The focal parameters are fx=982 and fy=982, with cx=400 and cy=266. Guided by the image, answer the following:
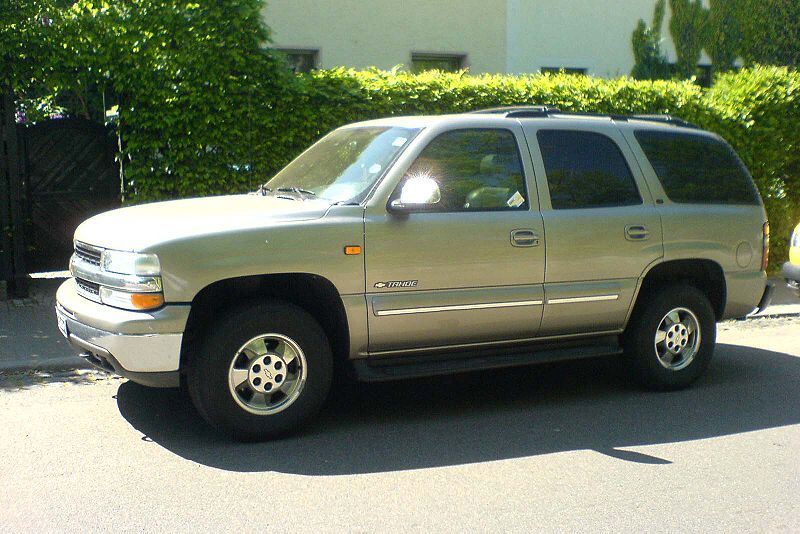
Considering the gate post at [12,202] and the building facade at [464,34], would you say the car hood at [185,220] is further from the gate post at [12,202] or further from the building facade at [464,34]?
the building facade at [464,34]

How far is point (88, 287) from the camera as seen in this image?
588cm

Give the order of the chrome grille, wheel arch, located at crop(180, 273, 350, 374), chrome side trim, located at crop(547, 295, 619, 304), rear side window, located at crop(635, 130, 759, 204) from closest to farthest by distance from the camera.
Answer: wheel arch, located at crop(180, 273, 350, 374) → the chrome grille → chrome side trim, located at crop(547, 295, 619, 304) → rear side window, located at crop(635, 130, 759, 204)

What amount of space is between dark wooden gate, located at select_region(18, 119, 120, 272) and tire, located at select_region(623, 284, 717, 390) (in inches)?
241

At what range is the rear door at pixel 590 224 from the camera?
6461 millimetres

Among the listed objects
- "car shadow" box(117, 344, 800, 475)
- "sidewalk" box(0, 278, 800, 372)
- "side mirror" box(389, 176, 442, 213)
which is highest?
"side mirror" box(389, 176, 442, 213)

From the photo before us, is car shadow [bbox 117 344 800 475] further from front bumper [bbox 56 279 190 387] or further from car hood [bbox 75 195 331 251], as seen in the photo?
car hood [bbox 75 195 331 251]

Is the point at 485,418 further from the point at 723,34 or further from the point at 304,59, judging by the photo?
the point at 723,34

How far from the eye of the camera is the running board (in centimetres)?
593

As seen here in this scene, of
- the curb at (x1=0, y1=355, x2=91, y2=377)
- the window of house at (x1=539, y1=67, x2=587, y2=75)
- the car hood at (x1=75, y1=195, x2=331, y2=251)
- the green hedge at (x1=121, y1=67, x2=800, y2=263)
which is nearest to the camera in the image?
the car hood at (x1=75, y1=195, x2=331, y2=251)

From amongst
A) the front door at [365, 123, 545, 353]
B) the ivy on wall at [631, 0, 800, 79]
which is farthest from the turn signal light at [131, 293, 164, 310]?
the ivy on wall at [631, 0, 800, 79]

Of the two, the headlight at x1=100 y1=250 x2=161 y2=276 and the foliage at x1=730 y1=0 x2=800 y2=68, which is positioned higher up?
the foliage at x1=730 y1=0 x2=800 y2=68

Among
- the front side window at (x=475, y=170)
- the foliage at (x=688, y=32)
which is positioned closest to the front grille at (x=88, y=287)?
the front side window at (x=475, y=170)

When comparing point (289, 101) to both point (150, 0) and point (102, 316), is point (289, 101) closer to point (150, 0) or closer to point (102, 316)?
point (150, 0)

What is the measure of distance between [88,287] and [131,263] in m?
0.63
